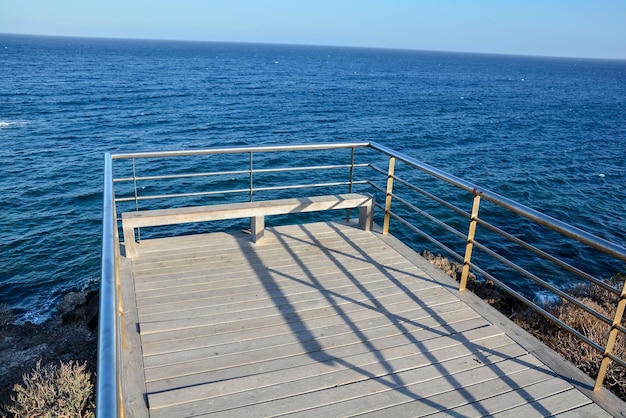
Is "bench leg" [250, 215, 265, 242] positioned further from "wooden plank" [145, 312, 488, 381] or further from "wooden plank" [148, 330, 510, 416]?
"wooden plank" [148, 330, 510, 416]

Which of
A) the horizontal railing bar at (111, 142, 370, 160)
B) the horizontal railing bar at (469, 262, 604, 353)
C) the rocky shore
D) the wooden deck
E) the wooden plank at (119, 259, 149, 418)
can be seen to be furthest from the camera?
the rocky shore

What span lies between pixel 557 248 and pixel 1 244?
1776cm

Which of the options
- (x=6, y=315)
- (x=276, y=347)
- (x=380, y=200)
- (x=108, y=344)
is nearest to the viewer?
(x=108, y=344)

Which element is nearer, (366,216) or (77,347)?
A: (366,216)

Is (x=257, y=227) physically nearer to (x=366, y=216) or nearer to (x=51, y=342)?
(x=366, y=216)

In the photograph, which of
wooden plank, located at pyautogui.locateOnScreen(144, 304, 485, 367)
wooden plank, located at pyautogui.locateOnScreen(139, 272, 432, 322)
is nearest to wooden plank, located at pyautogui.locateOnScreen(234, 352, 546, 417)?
wooden plank, located at pyautogui.locateOnScreen(144, 304, 485, 367)

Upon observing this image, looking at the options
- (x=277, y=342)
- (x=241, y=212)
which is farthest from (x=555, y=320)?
(x=241, y=212)

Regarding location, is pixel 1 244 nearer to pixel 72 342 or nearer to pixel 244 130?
pixel 72 342

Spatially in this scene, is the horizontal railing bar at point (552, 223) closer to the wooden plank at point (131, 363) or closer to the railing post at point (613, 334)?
the railing post at point (613, 334)

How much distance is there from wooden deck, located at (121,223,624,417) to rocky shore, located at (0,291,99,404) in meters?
3.67

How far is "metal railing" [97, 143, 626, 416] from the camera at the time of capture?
9.35ft

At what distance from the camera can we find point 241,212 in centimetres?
547

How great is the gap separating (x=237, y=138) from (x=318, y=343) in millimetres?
23898

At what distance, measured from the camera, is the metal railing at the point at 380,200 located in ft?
9.35
